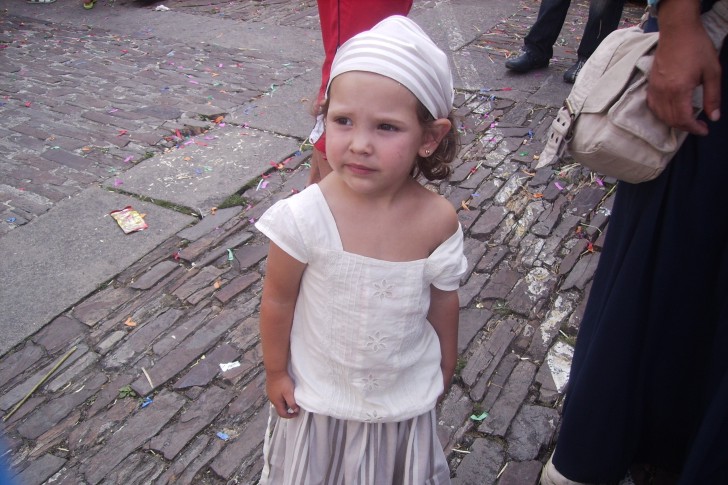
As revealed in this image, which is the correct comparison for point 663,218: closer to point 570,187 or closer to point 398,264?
point 398,264

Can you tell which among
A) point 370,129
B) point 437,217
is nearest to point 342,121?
point 370,129

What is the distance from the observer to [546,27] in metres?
5.29

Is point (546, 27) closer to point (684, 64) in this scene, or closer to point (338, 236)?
point (684, 64)

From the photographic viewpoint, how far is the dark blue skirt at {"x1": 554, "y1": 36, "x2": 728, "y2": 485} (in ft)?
5.23

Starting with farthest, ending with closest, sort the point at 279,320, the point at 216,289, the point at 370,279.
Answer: the point at 216,289 < the point at 279,320 < the point at 370,279

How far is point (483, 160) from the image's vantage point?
163 inches

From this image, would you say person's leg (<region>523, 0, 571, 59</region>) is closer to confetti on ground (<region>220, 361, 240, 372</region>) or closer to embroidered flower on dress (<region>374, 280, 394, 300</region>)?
confetti on ground (<region>220, 361, 240, 372</region>)

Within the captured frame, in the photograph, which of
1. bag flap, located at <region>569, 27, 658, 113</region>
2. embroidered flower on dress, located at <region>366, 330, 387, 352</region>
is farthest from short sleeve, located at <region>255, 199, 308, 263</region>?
bag flap, located at <region>569, 27, 658, 113</region>

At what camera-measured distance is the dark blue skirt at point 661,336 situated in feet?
5.23

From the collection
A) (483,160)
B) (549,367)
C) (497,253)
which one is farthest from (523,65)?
(549,367)

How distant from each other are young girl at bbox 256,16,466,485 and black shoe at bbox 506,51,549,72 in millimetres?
4031

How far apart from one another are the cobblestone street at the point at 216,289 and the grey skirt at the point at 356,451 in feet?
1.86

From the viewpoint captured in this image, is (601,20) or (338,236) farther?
(601,20)

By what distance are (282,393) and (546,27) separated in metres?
4.56
